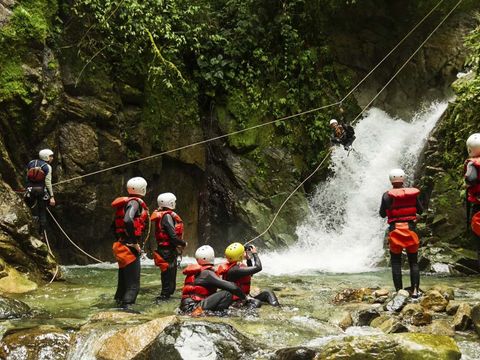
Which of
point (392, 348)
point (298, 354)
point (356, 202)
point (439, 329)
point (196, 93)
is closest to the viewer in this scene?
point (392, 348)

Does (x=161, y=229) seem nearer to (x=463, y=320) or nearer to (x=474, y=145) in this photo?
(x=463, y=320)

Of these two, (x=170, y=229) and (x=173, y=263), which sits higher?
(x=170, y=229)

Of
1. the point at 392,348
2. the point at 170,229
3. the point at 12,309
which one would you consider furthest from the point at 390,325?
the point at 12,309

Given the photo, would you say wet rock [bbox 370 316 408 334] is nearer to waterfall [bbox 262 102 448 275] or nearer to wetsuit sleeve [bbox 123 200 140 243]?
wetsuit sleeve [bbox 123 200 140 243]

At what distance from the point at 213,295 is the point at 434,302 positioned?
301cm

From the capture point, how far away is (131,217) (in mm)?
6758

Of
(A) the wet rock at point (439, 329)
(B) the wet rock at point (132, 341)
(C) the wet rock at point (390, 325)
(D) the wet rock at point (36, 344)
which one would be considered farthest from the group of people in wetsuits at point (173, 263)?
(A) the wet rock at point (439, 329)

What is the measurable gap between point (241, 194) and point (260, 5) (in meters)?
6.62

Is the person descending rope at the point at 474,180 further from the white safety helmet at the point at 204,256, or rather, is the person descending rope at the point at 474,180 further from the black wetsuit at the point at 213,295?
the white safety helmet at the point at 204,256

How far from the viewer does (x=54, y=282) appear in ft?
29.4

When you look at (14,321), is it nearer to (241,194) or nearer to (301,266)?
(301,266)

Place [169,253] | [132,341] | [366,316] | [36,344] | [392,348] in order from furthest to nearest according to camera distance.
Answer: [169,253] → [366,316] → [36,344] → [132,341] → [392,348]

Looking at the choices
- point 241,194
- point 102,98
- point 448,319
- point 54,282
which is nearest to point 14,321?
point 54,282

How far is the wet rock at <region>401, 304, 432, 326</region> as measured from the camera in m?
5.99
